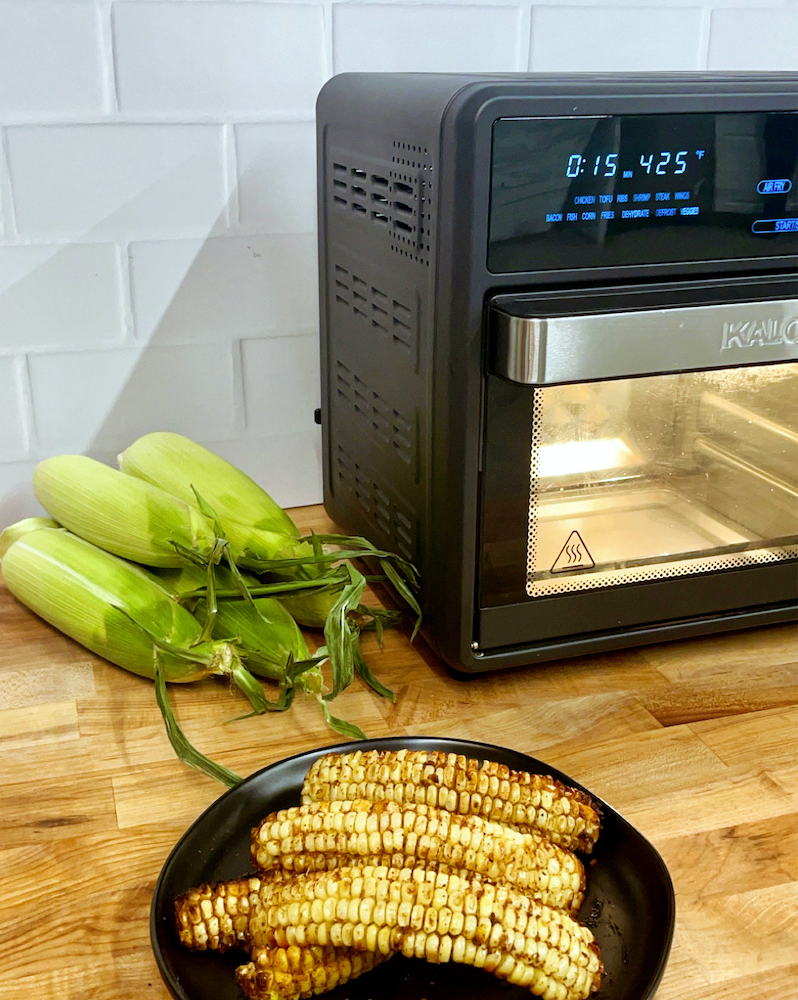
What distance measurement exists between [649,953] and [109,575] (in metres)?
0.54

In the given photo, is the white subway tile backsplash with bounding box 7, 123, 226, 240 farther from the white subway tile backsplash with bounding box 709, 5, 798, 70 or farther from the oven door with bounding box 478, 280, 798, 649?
the white subway tile backsplash with bounding box 709, 5, 798, 70

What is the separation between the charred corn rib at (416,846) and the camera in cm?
56

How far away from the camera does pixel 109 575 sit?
0.88 meters

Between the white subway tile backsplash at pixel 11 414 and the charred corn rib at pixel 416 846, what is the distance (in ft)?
2.13

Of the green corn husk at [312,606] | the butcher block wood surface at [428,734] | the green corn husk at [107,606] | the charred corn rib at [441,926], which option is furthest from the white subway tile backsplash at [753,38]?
the charred corn rib at [441,926]

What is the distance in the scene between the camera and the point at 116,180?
1.04m

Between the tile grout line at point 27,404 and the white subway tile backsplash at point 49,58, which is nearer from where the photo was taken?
the white subway tile backsplash at point 49,58

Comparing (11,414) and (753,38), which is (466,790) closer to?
(11,414)

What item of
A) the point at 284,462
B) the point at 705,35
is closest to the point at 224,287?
the point at 284,462

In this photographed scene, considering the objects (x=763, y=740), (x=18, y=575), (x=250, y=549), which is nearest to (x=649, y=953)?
(x=763, y=740)

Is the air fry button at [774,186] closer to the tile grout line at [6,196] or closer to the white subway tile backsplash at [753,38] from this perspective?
the white subway tile backsplash at [753,38]

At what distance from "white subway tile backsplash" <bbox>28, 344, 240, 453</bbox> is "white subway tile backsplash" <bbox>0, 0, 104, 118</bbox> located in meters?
0.25

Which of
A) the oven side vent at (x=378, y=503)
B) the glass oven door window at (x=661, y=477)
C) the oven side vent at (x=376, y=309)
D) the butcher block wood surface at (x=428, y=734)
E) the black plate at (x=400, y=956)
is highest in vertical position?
the oven side vent at (x=376, y=309)

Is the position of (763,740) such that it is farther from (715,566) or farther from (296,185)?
(296,185)
